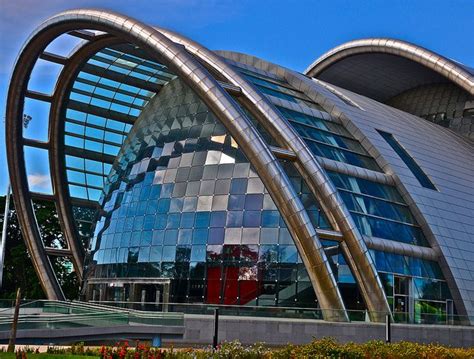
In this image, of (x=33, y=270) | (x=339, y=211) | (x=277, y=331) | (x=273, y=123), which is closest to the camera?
(x=277, y=331)

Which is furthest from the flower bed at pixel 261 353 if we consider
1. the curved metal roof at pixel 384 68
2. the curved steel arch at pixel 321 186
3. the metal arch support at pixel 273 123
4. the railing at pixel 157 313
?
the curved metal roof at pixel 384 68

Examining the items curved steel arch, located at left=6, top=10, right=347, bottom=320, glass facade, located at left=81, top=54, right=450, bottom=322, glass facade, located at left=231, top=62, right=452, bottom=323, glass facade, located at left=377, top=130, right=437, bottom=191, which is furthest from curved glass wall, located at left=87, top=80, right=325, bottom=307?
glass facade, located at left=377, top=130, right=437, bottom=191

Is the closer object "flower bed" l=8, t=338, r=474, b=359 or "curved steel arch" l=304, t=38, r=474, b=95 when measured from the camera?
"flower bed" l=8, t=338, r=474, b=359

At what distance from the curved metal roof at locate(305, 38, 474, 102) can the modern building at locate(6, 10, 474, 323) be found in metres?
0.28

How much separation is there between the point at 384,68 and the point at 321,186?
2890 centimetres

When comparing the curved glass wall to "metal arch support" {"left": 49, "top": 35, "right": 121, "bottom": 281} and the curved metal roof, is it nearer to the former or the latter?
"metal arch support" {"left": 49, "top": 35, "right": 121, "bottom": 281}

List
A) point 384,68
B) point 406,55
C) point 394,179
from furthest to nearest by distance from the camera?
point 384,68 → point 406,55 → point 394,179

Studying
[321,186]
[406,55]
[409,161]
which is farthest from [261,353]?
[406,55]

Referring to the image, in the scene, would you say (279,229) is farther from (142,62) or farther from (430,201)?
(142,62)

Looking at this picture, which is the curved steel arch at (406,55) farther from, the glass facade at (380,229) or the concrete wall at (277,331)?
the concrete wall at (277,331)

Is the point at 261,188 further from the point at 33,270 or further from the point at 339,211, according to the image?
the point at 33,270

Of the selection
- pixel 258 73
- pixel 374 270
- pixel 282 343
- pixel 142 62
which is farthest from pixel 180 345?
pixel 142 62

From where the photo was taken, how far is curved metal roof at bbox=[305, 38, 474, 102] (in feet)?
171

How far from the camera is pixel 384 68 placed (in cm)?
5966
